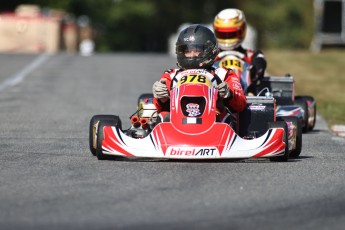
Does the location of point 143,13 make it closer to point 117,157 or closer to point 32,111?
point 32,111

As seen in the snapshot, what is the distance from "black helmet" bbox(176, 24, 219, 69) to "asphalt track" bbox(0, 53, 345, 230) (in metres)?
1.21

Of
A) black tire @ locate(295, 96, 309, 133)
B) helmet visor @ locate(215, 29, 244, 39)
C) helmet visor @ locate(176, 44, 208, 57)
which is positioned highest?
helmet visor @ locate(176, 44, 208, 57)

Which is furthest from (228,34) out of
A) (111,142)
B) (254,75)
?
(111,142)

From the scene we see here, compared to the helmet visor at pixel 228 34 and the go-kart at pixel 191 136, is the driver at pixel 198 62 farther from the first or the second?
the helmet visor at pixel 228 34

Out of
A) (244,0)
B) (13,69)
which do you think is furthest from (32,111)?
(244,0)

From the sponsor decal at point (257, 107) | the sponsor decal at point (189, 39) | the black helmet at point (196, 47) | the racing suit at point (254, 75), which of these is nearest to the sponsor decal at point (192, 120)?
the black helmet at point (196, 47)

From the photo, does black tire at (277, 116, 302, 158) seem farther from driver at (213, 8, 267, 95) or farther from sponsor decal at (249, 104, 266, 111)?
driver at (213, 8, 267, 95)

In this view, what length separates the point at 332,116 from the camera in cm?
1480

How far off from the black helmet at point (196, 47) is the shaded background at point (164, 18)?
5038 cm

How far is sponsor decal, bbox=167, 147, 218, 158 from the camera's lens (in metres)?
8.77

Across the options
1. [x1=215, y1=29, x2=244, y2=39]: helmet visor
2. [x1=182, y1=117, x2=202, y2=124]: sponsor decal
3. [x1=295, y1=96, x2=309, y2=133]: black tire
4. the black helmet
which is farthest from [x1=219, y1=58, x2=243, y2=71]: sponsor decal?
[x1=182, y1=117, x2=202, y2=124]: sponsor decal

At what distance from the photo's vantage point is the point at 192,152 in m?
8.77

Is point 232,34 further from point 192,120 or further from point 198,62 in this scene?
point 192,120

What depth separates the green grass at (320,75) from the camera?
16275mm
